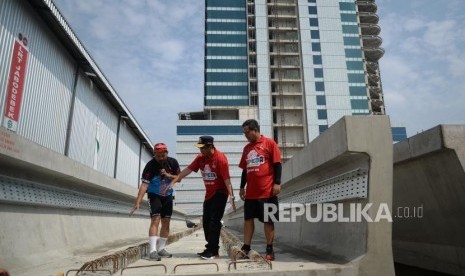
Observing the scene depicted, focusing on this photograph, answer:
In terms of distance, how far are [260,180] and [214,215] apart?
97cm

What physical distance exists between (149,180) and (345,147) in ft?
10.0

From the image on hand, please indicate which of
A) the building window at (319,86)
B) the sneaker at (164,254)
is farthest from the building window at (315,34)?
the sneaker at (164,254)

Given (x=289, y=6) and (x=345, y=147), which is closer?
(x=345, y=147)

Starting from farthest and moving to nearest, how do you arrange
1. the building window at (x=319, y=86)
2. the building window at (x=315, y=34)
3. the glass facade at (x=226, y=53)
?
the building window at (x=315, y=34) < the glass facade at (x=226, y=53) < the building window at (x=319, y=86)

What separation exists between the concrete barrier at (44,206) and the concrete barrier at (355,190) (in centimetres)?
361

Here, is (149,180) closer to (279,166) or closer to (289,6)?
(279,166)

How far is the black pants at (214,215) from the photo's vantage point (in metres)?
4.66

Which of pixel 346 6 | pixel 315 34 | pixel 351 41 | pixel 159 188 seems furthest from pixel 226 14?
pixel 159 188

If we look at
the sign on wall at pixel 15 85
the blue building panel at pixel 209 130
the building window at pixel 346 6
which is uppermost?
the building window at pixel 346 6

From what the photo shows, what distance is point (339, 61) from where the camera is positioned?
236 ft

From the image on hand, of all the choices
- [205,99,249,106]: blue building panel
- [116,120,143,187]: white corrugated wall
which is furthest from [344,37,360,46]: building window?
[116,120,143,187]: white corrugated wall

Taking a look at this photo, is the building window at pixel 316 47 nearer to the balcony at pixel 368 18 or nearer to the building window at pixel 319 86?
the building window at pixel 319 86

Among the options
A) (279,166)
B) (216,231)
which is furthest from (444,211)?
(216,231)

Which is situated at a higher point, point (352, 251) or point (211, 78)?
point (211, 78)
